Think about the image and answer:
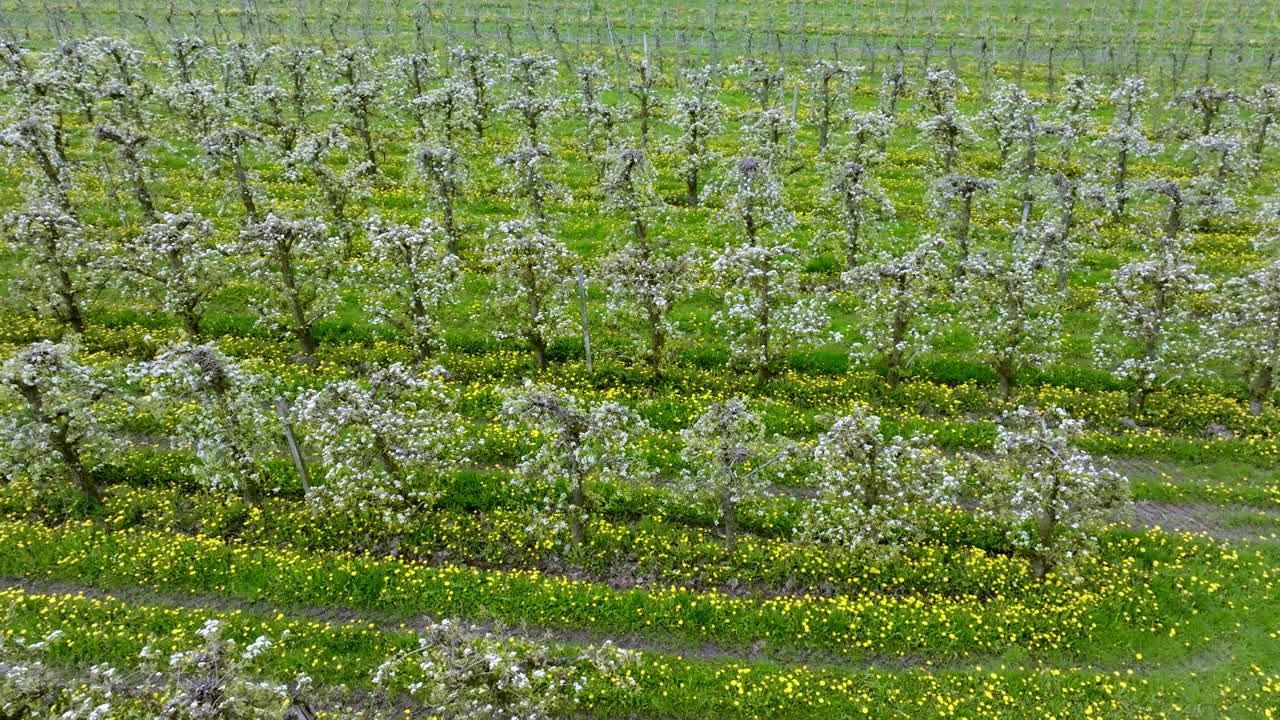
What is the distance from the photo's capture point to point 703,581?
19062mm

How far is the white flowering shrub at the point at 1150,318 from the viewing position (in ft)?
75.0

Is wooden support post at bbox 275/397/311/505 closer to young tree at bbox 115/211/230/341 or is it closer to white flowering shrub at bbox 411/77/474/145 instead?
young tree at bbox 115/211/230/341

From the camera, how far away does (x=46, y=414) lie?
1944cm

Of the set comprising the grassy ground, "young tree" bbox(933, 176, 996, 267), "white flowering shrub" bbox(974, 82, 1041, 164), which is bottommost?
the grassy ground

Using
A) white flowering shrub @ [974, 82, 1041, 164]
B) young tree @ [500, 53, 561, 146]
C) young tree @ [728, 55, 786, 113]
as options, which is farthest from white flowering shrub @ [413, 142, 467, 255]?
white flowering shrub @ [974, 82, 1041, 164]

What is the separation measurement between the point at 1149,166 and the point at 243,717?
4457cm

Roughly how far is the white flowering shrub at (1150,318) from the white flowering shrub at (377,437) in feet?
61.4

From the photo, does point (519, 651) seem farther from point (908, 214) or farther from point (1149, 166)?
point (1149, 166)

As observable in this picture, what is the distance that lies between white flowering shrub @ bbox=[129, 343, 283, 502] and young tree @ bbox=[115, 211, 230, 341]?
6077 mm

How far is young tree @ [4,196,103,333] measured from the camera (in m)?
24.7

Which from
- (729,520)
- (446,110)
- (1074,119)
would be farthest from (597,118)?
(729,520)

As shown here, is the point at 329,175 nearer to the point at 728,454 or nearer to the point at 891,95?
the point at 728,454

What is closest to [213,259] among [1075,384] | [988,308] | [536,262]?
[536,262]

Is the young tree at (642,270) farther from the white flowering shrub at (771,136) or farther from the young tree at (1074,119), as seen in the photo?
the young tree at (1074,119)
